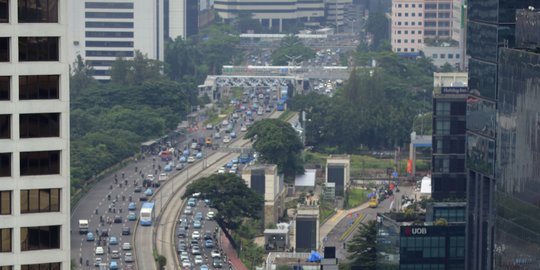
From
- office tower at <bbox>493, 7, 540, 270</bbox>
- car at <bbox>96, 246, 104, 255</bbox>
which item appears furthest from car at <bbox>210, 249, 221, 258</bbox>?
office tower at <bbox>493, 7, 540, 270</bbox>

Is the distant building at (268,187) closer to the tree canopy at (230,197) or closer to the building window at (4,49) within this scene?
the tree canopy at (230,197)

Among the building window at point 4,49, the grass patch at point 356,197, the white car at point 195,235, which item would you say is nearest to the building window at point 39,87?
the building window at point 4,49

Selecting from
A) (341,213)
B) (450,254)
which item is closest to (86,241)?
(341,213)

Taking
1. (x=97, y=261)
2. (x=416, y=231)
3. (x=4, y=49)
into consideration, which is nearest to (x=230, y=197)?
(x=97, y=261)

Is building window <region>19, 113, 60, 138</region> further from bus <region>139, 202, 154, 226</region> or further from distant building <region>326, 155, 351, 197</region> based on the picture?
distant building <region>326, 155, 351, 197</region>

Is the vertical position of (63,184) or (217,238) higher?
(63,184)

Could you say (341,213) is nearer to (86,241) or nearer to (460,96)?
(86,241)
